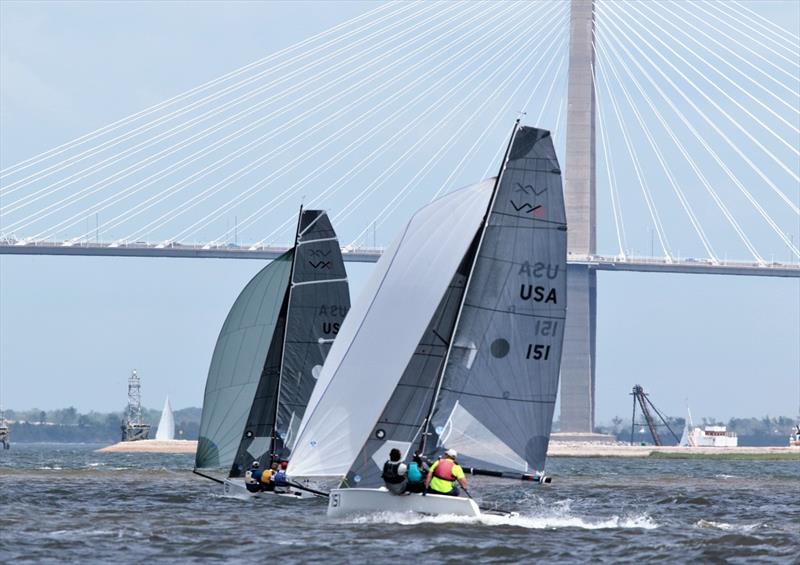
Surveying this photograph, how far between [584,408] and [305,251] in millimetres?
43095

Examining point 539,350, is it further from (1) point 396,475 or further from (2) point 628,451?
(2) point 628,451

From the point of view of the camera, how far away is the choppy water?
48.9 feet

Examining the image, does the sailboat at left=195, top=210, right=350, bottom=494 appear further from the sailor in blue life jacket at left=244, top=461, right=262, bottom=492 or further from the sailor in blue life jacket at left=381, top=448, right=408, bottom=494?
the sailor in blue life jacket at left=381, top=448, right=408, bottom=494

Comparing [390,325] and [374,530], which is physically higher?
[390,325]

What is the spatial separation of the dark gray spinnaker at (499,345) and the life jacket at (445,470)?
48 cm

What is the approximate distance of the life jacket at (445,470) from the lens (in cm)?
1611

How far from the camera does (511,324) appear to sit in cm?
1680

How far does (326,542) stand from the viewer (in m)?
15.5

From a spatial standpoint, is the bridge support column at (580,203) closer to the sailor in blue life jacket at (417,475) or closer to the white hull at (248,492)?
the white hull at (248,492)

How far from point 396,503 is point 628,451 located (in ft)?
163

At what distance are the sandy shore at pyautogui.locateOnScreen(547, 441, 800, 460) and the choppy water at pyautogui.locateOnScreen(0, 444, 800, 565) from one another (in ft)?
120

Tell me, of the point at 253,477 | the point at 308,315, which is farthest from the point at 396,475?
the point at 308,315

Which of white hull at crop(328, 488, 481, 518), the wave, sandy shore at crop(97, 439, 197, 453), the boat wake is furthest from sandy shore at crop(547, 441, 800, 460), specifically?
white hull at crop(328, 488, 481, 518)

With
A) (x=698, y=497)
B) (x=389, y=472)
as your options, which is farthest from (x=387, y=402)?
(x=698, y=497)
